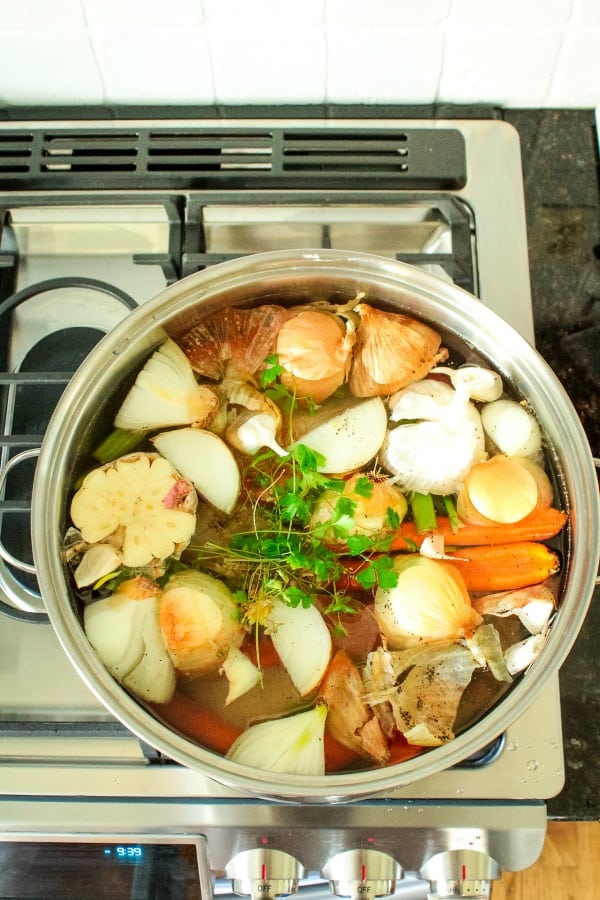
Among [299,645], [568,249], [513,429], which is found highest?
[568,249]

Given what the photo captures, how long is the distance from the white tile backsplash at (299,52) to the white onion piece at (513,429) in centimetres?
43

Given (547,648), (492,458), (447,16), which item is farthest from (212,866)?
(447,16)

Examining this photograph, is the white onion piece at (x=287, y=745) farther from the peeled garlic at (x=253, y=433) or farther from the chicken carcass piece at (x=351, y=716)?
the peeled garlic at (x=253, y=433)

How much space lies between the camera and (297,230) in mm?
911

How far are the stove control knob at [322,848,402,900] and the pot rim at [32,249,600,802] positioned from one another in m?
0.09

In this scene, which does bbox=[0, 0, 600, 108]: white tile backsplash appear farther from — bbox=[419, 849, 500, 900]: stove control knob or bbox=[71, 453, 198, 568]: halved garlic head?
bbox=[419, 849, 500, 900]: stove control knob

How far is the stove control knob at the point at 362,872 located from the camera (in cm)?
76

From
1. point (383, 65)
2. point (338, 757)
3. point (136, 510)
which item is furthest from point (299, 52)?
point (338, 757)

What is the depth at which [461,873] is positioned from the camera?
765 mm

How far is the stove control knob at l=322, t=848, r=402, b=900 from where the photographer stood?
760 mm

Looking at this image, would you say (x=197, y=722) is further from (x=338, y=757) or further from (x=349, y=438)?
(x=349, y=438)

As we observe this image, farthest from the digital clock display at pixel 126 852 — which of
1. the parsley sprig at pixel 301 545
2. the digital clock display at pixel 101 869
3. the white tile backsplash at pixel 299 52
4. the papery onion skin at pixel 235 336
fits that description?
the white tile backsplash at pixel 299 52

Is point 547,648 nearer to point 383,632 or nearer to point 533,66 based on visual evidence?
point 383,632

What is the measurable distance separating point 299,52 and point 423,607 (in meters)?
0.66
